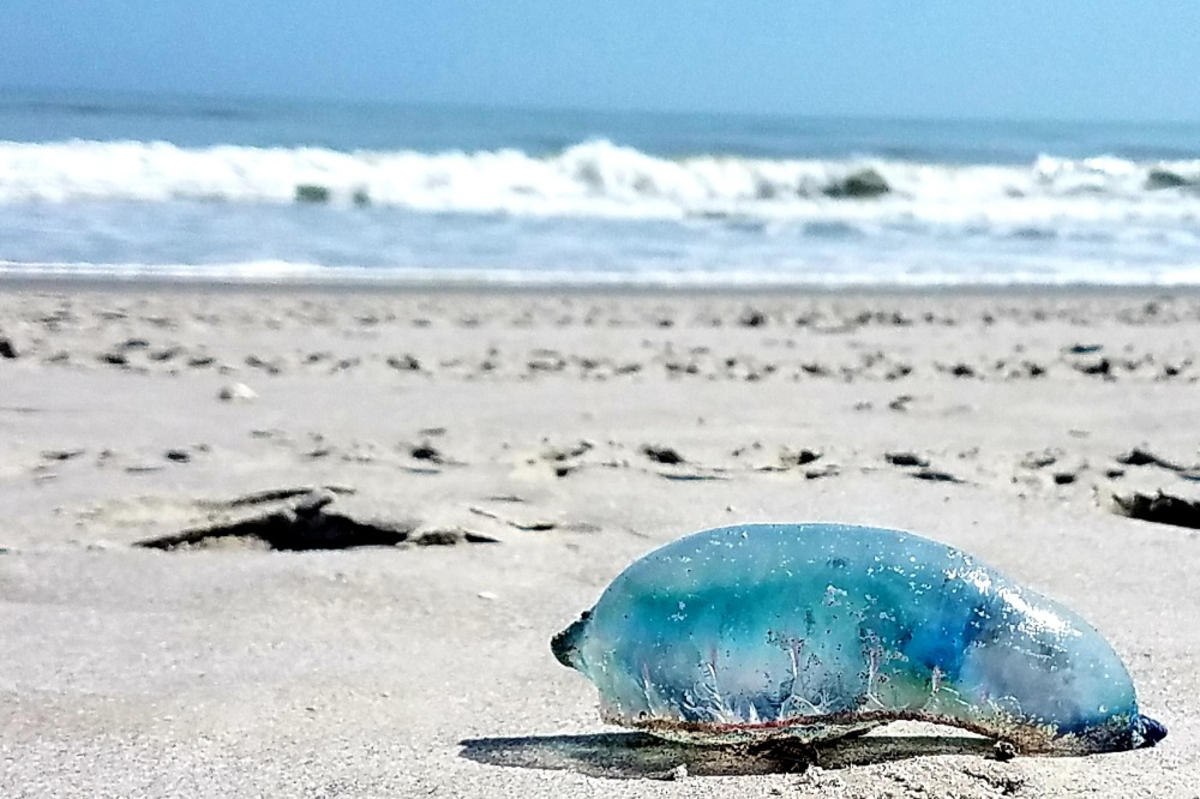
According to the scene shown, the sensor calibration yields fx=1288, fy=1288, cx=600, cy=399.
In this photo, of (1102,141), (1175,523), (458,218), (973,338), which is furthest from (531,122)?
(1175,523)

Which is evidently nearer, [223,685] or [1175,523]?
[223,685]

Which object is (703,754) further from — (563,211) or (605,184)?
Result: (605,184)

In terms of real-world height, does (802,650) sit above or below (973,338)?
above

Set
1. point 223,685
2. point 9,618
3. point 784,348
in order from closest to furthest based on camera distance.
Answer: point 223,685 < point 9,618 < point 784,348

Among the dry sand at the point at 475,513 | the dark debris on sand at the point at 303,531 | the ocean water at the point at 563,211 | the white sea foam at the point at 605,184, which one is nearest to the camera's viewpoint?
the dry sand at the point at 475,513

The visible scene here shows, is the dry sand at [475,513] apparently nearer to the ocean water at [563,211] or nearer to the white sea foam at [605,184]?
the ocean water at [563,211]

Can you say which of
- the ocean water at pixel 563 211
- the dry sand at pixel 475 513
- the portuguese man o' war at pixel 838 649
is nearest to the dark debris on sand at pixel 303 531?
the dry sand at pixel 475 513

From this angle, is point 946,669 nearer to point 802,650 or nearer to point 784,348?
point 802,650

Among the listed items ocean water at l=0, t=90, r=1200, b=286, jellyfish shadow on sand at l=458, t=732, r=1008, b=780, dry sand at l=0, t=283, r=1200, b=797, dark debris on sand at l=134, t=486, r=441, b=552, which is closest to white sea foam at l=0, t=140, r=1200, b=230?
ocean water at l=0, t=90, r=1200, b=286
